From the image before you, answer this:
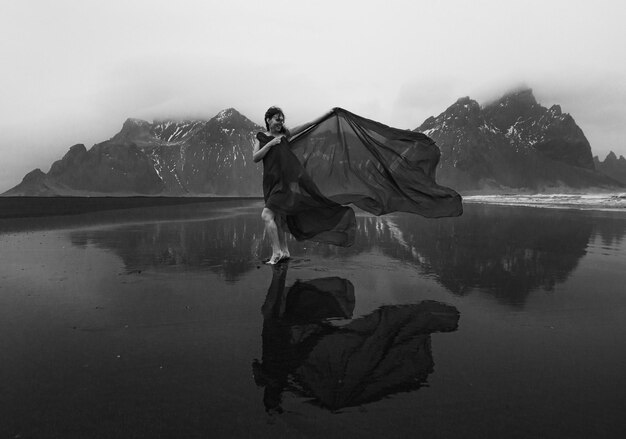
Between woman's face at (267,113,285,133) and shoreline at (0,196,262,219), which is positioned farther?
shoreline at (0,196,262,219)

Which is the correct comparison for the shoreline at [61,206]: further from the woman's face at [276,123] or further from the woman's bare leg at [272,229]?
the woman's face at [276,123]

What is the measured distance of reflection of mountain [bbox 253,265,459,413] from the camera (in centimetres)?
284

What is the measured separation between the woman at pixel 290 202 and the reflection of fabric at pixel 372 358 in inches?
143

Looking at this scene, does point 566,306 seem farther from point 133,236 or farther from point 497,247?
point 133,236

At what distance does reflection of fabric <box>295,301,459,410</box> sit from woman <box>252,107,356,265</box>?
364cm

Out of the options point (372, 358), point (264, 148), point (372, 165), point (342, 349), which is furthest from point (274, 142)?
point (372, 358)

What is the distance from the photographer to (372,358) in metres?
3.33

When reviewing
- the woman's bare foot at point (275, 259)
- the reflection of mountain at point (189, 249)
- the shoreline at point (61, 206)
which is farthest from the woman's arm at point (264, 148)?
the shoreline at point (61, 206)

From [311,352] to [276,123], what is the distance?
213 inches

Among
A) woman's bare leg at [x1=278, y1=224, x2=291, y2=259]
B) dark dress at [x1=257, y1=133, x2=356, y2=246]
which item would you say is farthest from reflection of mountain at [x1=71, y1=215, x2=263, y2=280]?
dark dress at [x1=257, y1=133, x2=356, y2=246]

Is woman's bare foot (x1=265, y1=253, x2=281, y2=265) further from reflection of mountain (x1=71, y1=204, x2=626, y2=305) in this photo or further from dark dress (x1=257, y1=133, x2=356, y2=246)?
dark dress (x1=257, y1=133, x2=356, y2=246)

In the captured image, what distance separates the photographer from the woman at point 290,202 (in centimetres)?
793

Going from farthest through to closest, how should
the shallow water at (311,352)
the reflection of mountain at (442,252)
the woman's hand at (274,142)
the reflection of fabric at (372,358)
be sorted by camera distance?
the woman's hand at (274,142), the reflection of mountain at (442,252), the reflection of fabric at (372,358), the shallow water at (311,352)

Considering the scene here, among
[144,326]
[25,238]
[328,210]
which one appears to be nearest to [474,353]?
A: [144,326]
